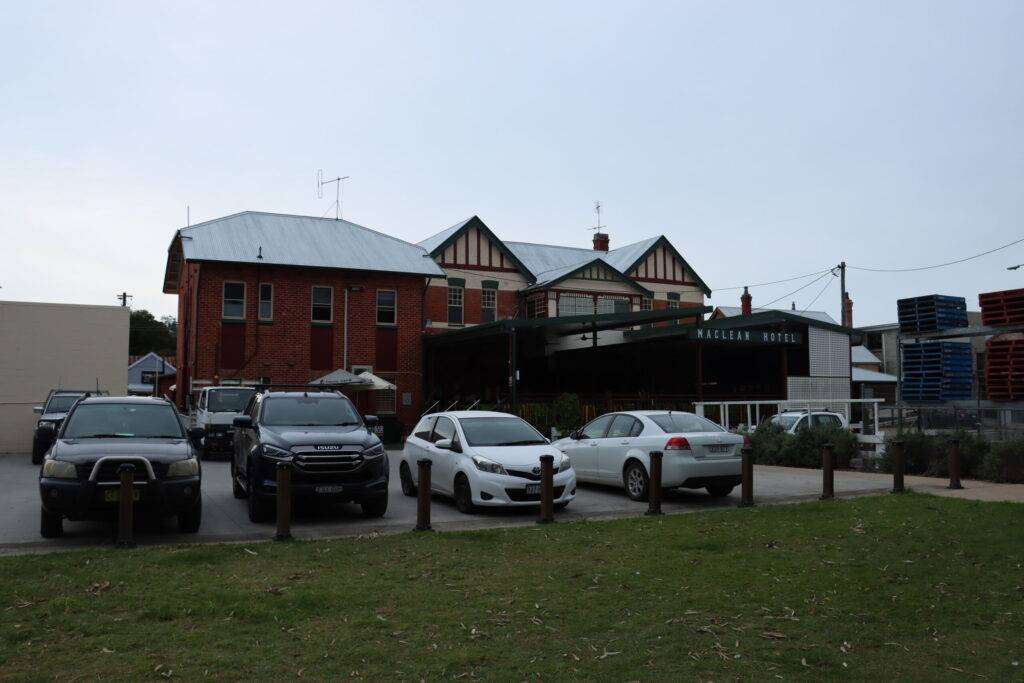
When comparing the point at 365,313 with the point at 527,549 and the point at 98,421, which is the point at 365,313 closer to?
the point at 98,421

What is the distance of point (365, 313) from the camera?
34.2 meters

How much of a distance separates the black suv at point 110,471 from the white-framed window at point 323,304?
72.9 ft

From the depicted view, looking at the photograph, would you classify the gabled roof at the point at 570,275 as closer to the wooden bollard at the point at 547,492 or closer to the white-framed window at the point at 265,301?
the white-framed window at the point at 265,301

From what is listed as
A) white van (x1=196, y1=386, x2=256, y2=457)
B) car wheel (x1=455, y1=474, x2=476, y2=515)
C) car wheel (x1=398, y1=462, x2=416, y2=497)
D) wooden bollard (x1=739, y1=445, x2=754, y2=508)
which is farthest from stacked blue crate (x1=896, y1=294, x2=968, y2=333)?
white van (x1=196, y1=386, x2=256, y2=457)

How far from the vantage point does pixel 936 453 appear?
57.8ft

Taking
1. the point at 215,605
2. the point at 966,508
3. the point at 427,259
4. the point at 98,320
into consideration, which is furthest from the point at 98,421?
the point at 427,259

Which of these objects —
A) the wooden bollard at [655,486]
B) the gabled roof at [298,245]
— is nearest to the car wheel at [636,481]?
the wooden bollard at [655,486]

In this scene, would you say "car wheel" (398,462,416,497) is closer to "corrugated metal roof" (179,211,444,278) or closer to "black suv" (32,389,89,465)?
"black suv" (32,389,89,465)

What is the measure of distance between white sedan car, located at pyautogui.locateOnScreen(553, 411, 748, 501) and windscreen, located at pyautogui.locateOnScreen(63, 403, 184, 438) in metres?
6.75

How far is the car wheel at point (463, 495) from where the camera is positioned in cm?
1246

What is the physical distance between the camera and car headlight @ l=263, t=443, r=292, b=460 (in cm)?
1145

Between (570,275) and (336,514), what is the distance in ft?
95.4

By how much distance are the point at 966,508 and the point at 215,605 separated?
386 inches

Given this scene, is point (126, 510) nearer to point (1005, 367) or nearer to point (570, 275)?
point (1005, 367)
